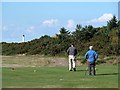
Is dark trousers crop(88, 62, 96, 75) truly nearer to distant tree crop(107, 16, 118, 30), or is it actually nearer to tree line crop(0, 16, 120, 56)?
tree line crop(0, 16, 120, 56)

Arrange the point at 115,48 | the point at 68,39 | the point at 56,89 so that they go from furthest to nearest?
the point at 68,39, the point at 115,48, the point at 56,89

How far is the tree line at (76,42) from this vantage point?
5678 centimetres

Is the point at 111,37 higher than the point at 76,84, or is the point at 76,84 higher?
the point at 111,37

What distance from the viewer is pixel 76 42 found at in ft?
218

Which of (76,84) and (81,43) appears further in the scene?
(81,43)

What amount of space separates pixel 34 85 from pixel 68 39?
170ft

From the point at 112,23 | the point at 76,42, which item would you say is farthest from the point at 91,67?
the point at 112,23

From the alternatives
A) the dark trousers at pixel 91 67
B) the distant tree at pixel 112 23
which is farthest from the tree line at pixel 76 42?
the dark trousers at pixel 91 67

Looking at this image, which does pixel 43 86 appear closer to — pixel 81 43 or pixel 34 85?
pixel 34 85

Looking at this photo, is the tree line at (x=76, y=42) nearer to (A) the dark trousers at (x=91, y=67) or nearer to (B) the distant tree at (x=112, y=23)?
(B) the distant tree at (x=112, y=23)

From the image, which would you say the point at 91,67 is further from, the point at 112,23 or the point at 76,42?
the point at 112,23

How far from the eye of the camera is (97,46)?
5662 cm

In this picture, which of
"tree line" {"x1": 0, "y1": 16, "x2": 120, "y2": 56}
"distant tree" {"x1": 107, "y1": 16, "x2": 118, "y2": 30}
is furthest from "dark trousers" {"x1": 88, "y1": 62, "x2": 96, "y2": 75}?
"distant tree" {"x1": 107, "y1": 16, "x2": 118, "y2": 30}

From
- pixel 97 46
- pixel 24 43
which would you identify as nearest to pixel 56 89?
pixel 97 46
